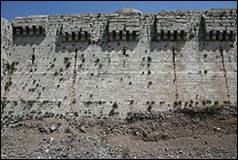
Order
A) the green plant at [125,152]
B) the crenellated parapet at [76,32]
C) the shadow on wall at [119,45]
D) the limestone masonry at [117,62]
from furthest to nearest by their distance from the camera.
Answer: the crenellated parapet at [76,32], the shadow on wall at [119,45], the limestone masonry at [117,62], the green plant at [125,152]

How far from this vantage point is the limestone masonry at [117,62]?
2103 centimetres

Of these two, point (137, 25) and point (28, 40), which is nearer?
point (137, 25)

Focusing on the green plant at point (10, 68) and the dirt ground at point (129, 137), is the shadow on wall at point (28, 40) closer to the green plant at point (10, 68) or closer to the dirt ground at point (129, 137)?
the green plant at point (10, 68)

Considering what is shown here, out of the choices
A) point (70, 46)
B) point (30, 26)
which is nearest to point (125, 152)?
point (70, 46)

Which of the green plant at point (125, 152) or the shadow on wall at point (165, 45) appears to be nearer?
the green plant at point (125, 152)

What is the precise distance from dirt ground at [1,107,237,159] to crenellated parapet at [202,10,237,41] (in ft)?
14.0

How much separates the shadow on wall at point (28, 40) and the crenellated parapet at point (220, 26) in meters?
9.00

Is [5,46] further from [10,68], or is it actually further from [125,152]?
[125,152]

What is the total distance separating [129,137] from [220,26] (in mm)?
7834

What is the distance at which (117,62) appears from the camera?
22.1m

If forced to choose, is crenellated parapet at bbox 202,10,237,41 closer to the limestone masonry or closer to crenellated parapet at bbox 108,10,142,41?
the limestone masonry

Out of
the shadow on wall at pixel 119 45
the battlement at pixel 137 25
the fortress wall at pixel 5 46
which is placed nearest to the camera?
the fortress wall at pixel 5 46

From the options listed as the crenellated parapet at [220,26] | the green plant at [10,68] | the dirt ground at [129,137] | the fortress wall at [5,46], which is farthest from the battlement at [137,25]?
the dirt ground at [129,137]

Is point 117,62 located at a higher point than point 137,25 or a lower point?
lower
